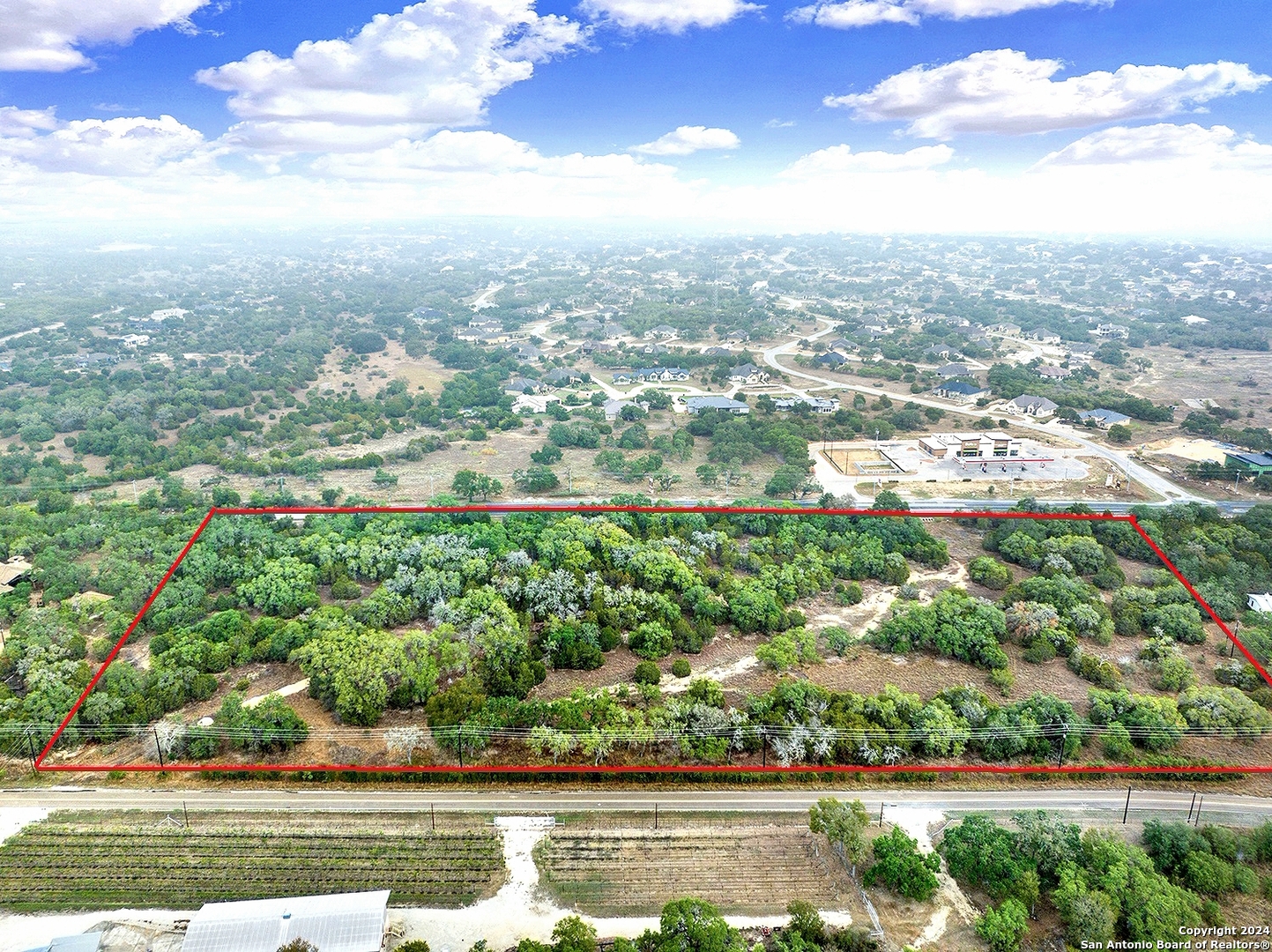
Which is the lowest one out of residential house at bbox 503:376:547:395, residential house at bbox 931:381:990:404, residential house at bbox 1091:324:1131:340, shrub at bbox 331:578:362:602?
shrub at bbox 331:578:362:602

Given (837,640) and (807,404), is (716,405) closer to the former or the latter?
(807,404)

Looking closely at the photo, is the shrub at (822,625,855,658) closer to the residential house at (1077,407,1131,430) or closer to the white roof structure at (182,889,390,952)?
the white roof structure at (182,889,390,952)

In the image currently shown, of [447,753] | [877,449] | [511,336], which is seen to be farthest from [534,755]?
[511,336]

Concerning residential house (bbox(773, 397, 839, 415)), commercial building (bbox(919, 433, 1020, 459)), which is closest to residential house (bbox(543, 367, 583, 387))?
residential house (bbox(773, 397, 839, 415))

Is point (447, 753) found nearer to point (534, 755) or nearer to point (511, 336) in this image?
point (534, 755)

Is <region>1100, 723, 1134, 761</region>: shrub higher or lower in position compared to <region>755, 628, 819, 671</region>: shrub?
lower

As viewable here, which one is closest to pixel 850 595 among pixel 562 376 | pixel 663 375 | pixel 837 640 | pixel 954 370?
pixel 837 640
